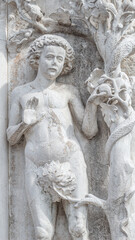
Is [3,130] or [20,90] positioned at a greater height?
[20,90]

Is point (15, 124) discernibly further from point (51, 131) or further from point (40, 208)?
point (40, 208)

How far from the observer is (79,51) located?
7.28m

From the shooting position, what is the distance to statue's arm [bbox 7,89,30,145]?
6770mm

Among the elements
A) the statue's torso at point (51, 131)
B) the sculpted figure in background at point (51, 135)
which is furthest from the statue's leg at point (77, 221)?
the statue's torso at point (51, 131)

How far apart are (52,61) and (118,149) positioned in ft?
3.63

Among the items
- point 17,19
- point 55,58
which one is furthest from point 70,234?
point 17,19

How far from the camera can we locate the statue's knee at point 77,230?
6.46 m

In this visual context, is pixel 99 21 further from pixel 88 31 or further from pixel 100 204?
pixel 100 204

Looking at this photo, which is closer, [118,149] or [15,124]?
[118,149]

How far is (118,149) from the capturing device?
649cm

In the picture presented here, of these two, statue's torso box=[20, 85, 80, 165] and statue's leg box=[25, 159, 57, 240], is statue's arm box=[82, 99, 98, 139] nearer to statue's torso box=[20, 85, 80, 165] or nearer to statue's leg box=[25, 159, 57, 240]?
statue's torso box=[20, 85, 80, 165]

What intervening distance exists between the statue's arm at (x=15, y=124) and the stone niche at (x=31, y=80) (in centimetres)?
10

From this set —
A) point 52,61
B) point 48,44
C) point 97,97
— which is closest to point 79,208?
point 97,97

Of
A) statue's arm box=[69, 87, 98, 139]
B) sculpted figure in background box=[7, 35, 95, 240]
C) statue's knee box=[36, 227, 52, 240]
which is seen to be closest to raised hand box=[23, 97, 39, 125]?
sculpted figure in background box=[7, 35, 95, 240]
